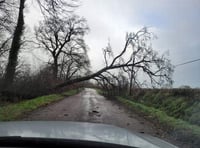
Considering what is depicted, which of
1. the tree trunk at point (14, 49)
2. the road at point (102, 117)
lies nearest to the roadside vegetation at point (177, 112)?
the road at point (102, 117)

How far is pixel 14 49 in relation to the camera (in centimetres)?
3125

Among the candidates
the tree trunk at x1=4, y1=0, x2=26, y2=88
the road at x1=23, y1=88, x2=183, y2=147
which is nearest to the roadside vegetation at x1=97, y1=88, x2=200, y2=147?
the road at x1=23, y1=88, x2=183, y2=147

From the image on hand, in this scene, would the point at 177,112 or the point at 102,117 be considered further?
the point at 177,112

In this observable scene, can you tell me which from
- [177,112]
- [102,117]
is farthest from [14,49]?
[177,112]

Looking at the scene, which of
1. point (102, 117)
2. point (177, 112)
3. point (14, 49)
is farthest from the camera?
point (14, 49)

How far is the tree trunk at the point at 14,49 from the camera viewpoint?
30781mm

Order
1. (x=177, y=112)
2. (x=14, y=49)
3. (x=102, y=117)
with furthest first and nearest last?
(x=14, y=49)
(x=177, y=112)
(x=102, y=117)

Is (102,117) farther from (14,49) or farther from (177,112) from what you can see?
(14,49)

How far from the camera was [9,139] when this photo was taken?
10.1ft

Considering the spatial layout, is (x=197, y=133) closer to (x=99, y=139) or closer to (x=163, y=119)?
(x=163, y=119)

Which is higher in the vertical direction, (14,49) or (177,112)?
(14,49)

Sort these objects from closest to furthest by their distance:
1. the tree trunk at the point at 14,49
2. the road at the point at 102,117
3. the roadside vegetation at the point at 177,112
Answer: the roadside vegetation at the point at 177,112 → the road at the point at 102,117 → the tree trunk at the point at 14,49

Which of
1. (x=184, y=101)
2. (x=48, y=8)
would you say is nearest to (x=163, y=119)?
(x=184, y=101)

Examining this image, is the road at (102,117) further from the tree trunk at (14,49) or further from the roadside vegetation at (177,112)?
the tree trunk at (14,49)
